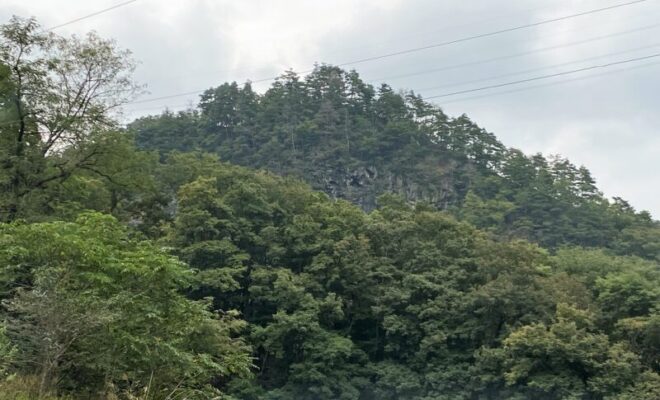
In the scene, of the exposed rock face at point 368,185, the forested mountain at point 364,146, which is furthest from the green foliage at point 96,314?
the exposed rock face at point 368,185

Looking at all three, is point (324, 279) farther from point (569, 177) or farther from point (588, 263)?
point (569, 177)

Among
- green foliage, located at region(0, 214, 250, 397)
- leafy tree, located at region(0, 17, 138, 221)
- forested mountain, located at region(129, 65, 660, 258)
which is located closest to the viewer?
green foliage, located at region(0, 214, 250, 397)

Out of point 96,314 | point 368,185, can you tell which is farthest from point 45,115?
point 368,185

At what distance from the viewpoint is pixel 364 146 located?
206 ft

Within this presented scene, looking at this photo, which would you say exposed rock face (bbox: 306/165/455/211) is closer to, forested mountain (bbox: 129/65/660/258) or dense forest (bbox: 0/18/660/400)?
forested mountain (bbox: 129/65/660/258)

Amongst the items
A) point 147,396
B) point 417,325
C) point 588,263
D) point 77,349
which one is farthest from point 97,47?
point 588,263

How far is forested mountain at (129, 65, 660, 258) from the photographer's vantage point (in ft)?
184

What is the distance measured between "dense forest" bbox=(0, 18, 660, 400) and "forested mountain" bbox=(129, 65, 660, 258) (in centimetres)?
552

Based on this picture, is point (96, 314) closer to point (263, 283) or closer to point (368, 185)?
point (263, 283)

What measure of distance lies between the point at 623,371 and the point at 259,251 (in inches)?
597

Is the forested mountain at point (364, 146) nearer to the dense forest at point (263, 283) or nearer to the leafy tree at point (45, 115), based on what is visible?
the dense forest at point (263, 283)

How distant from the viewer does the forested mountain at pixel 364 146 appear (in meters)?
55.9

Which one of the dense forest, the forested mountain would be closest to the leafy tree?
the dense forest

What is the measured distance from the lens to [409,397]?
25062 mm
